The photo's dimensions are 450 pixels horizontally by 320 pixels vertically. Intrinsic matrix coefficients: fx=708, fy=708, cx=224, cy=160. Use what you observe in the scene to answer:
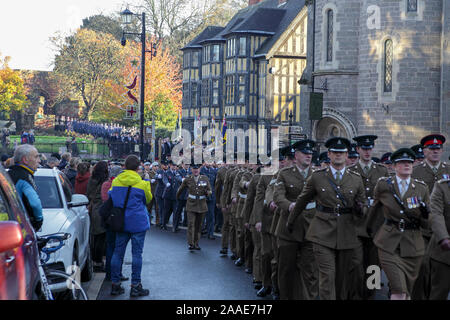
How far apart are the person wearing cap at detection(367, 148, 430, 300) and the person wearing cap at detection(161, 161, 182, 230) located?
504 inches

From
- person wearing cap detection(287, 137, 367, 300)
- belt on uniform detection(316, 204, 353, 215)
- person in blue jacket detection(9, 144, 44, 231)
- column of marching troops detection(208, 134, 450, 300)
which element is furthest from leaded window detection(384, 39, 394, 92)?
person in blue jacket detection(9, 144, 44, 231)

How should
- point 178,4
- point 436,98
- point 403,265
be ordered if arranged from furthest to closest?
point 178,4 → point 436,98 → point 403,265

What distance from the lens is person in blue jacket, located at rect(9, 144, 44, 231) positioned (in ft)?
24.4

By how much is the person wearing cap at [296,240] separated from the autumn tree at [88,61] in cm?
5691

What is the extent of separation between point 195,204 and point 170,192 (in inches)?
189

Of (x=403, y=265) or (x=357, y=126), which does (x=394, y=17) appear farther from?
(x=403, y=265)

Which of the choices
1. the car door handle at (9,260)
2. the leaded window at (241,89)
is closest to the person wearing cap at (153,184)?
the car door handle at (9,260)

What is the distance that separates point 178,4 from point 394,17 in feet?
126

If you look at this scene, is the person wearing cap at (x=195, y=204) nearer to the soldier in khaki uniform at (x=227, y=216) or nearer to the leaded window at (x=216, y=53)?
the soldier in khaki uniform at (x=227, y=216)

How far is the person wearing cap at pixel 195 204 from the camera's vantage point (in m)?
15.5

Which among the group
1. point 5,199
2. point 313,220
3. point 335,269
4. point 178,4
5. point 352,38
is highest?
point 178,4

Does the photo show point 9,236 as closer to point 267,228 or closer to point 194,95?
point 267,228

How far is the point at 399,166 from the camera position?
817cm

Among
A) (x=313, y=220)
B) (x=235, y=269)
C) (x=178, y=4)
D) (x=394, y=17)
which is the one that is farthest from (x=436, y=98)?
(x=178, y=4)
